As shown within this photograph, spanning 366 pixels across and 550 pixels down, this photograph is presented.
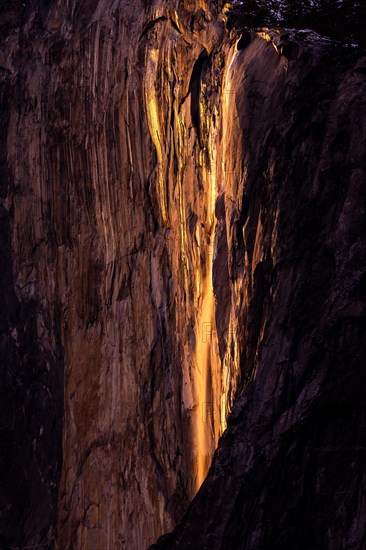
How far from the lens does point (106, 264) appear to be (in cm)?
1970

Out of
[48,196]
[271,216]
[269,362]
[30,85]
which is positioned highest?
[30,85]

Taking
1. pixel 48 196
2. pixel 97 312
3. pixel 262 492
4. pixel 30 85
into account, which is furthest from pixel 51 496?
pixel 262 492

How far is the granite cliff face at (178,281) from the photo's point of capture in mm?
13766

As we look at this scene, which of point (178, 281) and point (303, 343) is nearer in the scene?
point (303, 343)

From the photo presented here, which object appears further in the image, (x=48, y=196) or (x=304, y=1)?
(x=48, y=196)

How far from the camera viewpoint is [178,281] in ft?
58.1

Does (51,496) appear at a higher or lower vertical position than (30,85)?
lower

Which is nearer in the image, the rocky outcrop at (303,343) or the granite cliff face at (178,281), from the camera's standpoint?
the rocky outcrop at (303,343)

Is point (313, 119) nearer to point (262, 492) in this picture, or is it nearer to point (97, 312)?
point (262, 492)

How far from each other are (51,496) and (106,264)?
3.47 meters

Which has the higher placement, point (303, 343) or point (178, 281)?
point (178, 281)

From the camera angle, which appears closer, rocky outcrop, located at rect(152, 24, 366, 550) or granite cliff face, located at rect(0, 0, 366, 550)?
rocky outcrop, located at rect(152, 24, 366, 550)

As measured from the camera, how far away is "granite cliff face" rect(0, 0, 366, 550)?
13766 millimetres

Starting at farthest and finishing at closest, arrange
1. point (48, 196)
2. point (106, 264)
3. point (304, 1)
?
point (48, 196), point (106, 264), point (304, 1)
